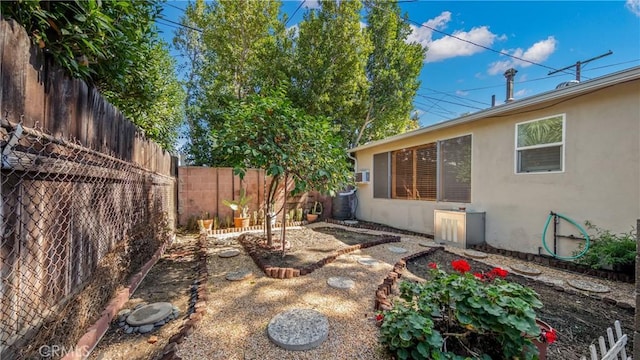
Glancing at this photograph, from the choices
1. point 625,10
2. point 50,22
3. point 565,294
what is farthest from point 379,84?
point 50,22

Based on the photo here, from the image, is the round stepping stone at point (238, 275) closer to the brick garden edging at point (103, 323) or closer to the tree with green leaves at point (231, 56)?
the brick garden edging at point (103, 323)

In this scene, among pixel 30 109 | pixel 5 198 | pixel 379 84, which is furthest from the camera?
pixel 379 84

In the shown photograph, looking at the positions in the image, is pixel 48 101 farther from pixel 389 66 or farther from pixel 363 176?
pixel 389 66

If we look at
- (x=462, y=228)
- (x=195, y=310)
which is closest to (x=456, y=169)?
(x=462, y=228)

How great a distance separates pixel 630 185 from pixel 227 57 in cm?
1189

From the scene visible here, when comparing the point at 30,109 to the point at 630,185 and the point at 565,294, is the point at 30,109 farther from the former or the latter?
the point at 630,185

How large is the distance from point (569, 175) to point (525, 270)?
1.67 meters

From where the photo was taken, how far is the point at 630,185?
11.4ft

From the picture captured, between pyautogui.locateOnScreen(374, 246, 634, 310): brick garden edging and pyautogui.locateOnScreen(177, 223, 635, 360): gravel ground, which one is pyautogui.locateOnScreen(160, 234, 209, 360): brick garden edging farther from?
pyautogui.locateOnScreen(374, 246, 634, 310): brick garden edging

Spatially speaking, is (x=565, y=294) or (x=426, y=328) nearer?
(x=426, y=328)

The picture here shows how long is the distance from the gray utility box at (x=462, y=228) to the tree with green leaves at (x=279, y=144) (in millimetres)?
2929

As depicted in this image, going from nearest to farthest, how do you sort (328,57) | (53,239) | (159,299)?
(53,239) < (159,299) < (328,57)

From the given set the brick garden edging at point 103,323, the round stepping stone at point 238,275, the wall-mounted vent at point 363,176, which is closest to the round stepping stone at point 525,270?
the round stepping stone at point 238,275

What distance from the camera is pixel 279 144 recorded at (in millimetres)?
3541
